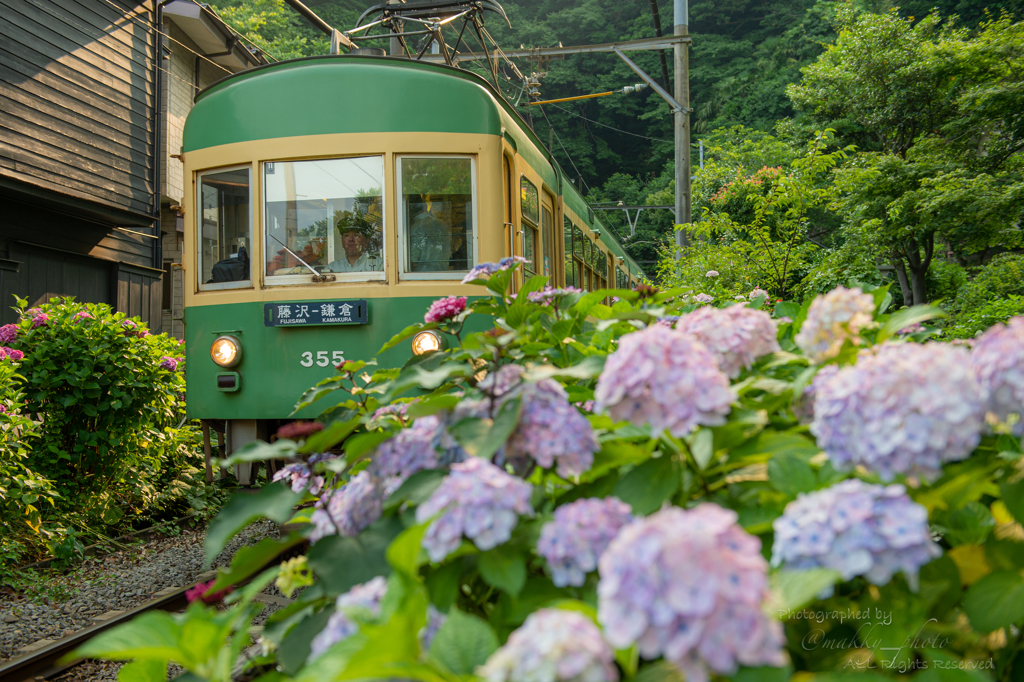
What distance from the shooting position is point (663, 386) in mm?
980

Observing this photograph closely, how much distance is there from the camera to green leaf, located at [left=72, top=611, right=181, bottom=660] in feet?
2.85

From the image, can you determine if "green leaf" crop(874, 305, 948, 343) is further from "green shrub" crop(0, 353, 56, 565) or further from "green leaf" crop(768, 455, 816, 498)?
"green shrub" crop(0, 353, 56, 565)

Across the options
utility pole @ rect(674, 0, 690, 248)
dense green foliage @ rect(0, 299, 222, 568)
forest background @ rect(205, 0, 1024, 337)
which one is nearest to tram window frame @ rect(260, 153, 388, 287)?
dense green foliage @ rect(0, 299, 222, 568)

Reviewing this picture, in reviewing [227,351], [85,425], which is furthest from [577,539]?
[85,425]

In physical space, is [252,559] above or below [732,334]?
below

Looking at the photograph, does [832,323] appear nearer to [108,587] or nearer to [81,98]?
[108,587]

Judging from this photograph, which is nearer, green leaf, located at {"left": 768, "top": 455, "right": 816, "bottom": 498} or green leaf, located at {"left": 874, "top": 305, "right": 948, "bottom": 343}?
green leaf, located at {"left": 768, "top": 455, "right": 816, "bottom": 498}

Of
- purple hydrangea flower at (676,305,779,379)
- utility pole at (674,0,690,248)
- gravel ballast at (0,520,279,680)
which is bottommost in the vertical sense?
gravel ballast at (0,520,279,680)

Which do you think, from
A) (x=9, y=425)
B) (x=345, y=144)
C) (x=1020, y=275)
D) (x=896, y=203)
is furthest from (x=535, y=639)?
(x=1020, y=275)

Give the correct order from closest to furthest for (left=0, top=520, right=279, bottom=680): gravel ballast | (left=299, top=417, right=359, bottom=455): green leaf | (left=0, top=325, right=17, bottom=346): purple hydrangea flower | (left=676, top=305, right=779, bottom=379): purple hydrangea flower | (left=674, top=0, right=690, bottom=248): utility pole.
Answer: (left=299, top=417, right=359, bottom=455): green leaf < (left=676, top=305, right=779, bottom=379): purple hydrangea flower < (left=0, top=520, right=279, bottom=680): gravel ballast < (left=0, top=325, right=17, bottom=346): purple hydrangea flower < (left=674, top=0, right=690, bottom=248): utility pole

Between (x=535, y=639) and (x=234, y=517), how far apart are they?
618mm

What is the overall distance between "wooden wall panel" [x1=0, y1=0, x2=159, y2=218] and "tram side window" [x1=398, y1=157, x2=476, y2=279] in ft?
22.9

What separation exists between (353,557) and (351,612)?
0.20 meters

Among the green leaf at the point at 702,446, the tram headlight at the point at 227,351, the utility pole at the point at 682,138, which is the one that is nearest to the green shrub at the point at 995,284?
the utility pole at the point at 682,138
